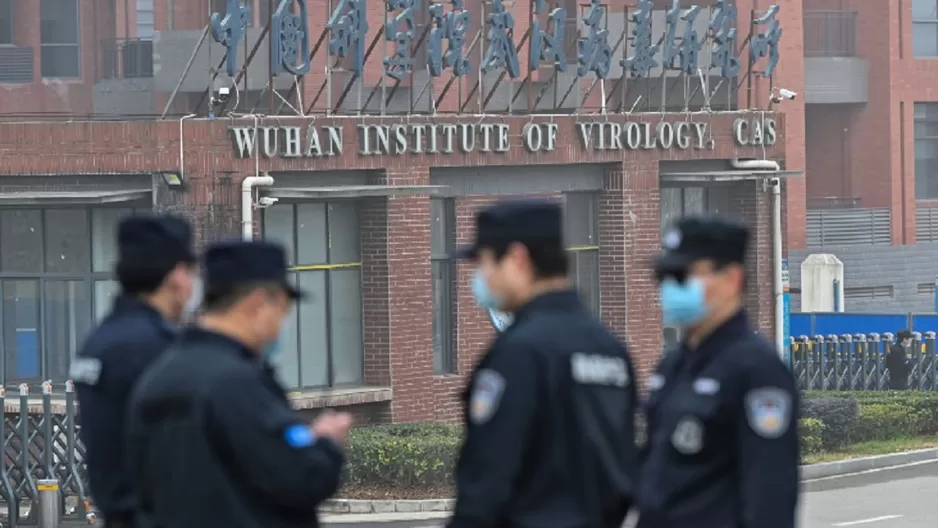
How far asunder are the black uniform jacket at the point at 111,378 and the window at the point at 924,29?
49159mm

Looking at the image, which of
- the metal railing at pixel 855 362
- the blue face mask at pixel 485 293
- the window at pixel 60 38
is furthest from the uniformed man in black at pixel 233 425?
the window at pixel 60 38

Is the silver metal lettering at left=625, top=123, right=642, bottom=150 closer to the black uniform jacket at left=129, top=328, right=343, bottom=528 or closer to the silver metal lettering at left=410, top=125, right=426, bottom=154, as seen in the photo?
the silver metal lettering at left=410, top=125, right=426, bottom=154

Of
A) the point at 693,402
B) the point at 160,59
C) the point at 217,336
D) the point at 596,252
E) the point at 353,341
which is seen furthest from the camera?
the point at 160,59

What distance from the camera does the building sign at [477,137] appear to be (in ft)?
82.5

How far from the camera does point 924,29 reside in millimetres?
54500

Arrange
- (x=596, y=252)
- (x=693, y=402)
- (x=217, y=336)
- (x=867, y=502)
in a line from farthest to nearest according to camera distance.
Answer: (x=596, y=252)
(x=867, y=502)
(x=693, y=402)
(x=217, y=336)

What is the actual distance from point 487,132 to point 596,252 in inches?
123

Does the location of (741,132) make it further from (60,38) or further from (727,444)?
(60,38)

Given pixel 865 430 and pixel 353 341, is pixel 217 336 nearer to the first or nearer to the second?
pixel 353 341

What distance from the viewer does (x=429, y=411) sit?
26.8 m

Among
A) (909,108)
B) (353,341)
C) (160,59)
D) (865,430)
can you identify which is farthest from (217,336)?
(909,108)

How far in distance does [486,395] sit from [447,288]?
2201cm

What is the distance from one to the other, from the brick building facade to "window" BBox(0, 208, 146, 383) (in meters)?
0.02

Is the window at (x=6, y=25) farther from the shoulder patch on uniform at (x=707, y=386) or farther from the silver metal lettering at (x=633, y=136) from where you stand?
the shoulder patch on uniform at (x=707, y=386)
